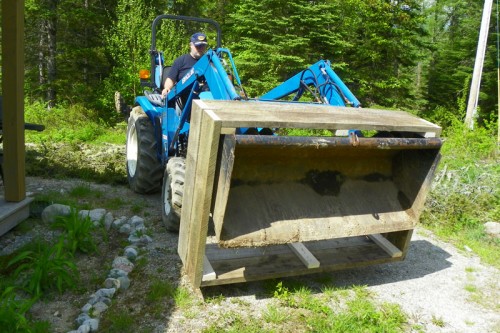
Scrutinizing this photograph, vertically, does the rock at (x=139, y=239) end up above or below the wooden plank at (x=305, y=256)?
below

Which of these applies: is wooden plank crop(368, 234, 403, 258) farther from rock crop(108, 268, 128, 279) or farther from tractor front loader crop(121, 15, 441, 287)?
rock crop(108, 268, 128, 279)

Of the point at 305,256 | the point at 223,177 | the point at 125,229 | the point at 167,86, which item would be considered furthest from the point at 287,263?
the point at 167,86

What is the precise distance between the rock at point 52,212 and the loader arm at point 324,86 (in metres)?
2.42

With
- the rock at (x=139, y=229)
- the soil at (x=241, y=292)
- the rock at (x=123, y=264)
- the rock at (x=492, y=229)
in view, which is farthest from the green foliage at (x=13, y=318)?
the rock at (x=492, y=229)

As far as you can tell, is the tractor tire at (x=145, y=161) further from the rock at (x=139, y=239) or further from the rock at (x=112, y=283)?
the rock at (x=112, y=283)

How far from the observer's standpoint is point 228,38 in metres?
17.8

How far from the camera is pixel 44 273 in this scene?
3.25 metres

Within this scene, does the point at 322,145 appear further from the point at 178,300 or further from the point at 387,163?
the point at 178,300

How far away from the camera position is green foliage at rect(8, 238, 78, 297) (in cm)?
318

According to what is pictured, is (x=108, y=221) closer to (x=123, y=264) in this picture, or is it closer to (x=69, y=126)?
(x=123, y=264)

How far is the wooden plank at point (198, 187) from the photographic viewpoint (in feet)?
9.12

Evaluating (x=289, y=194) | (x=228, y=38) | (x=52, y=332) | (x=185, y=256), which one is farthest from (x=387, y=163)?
(x=228, y=38)

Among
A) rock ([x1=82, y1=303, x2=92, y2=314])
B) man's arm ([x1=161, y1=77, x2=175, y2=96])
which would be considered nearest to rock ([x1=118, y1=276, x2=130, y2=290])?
rock ([x1=82, y1=303, x2=92, y2=314])

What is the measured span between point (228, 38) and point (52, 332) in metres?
16.3
